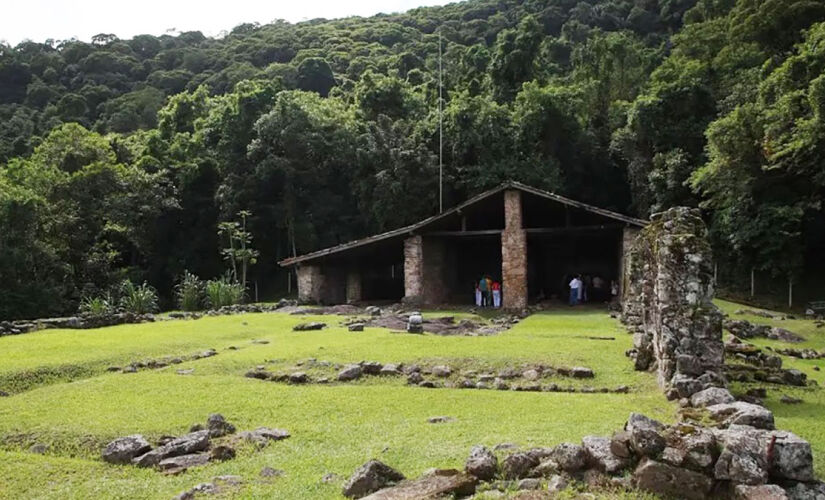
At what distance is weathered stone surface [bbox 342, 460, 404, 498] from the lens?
19.2 ft

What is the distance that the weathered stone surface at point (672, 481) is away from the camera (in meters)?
5.45

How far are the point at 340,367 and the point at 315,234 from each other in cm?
2953

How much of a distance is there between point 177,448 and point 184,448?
0.08m

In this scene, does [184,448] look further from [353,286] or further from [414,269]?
[353,286]

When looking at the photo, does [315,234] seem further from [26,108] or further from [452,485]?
[26,108]

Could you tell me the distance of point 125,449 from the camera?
7.43 meters

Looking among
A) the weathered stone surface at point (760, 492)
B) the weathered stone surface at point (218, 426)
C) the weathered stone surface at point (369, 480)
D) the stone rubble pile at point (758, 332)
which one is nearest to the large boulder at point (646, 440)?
the weathered stone surface at point (760, 492)

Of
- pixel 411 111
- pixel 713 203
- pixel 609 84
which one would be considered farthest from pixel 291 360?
pixel 609 84

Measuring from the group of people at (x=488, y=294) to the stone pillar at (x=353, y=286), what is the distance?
22.3ft

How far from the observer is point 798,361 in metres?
14.4

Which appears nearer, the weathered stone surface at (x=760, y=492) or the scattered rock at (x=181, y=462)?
the weathered stone surface at (x=760, y=492)

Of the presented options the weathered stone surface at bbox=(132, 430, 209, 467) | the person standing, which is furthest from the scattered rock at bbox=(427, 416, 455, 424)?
the person standing

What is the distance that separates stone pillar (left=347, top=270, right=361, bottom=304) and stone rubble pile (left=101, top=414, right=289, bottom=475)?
2582 cm

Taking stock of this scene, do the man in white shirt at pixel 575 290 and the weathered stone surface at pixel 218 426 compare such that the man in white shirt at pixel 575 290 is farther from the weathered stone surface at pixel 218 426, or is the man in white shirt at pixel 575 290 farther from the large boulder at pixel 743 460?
the large boulder at pixel 743 460
